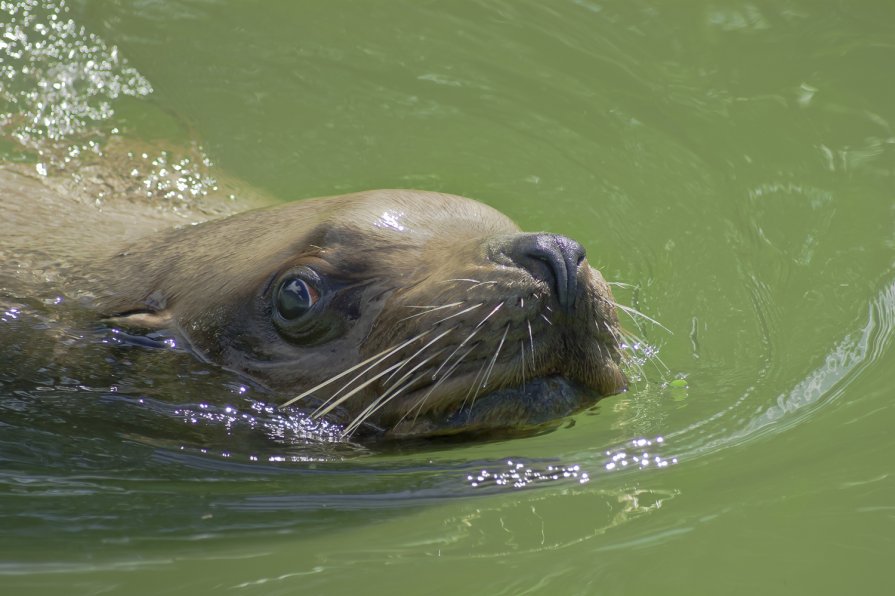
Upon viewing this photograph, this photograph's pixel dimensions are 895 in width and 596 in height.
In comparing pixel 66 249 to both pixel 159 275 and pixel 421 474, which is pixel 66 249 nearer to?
pixel 159 275

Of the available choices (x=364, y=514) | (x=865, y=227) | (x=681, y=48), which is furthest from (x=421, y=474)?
(x=681, y=48)

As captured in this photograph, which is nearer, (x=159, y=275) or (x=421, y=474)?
(x=421, y=474)

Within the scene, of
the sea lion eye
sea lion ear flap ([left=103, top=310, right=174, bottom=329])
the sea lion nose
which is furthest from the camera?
sea lion ear flap ([left=103, top=310, right=174, bottom=329])

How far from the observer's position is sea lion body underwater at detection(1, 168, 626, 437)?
416cm

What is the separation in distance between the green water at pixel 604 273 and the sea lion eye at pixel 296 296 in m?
0.41

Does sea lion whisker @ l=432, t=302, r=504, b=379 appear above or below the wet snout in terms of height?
below

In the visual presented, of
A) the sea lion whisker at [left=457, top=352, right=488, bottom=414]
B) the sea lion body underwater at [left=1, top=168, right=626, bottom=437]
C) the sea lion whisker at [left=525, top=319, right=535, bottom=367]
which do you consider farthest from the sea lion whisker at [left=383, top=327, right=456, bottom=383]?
the sea lion whisker at [left=525, top=319, right=535, bottom=367]

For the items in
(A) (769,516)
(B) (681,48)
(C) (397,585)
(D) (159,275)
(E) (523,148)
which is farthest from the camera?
(B) (681,48)

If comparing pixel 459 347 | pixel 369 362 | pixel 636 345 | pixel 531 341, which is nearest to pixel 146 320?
pixel 369 362

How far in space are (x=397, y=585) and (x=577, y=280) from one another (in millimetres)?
1242

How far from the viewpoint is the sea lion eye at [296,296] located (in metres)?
4.49

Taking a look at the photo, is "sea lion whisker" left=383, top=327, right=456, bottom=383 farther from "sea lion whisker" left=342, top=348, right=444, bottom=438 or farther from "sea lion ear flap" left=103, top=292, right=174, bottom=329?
"sea lion ear flap" left=103, top=292, right=174, bottom=329

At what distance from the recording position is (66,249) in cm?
528

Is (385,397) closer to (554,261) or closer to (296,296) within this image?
(296,296)
